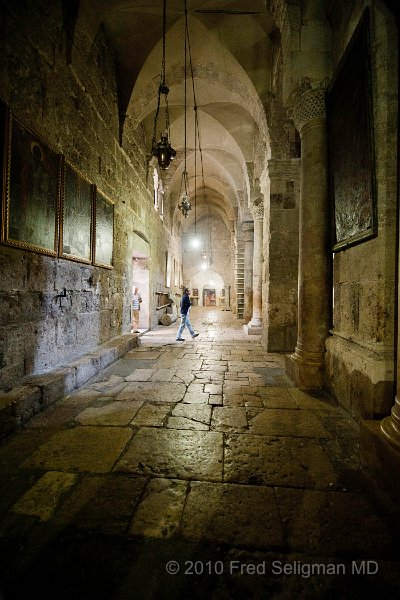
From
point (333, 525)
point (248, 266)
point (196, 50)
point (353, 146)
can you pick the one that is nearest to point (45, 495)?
point (333, 525)

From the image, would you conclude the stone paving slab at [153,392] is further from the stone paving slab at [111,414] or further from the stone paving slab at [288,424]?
the stone paving slab at [288,424]

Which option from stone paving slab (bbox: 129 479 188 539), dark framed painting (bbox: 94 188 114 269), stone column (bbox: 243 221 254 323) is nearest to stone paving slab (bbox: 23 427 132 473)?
stone paving slab (bbox: 129 479 188 539)

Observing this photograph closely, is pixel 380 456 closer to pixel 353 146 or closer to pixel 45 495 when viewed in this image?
pixel 45 495

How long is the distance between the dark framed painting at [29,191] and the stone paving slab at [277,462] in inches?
115

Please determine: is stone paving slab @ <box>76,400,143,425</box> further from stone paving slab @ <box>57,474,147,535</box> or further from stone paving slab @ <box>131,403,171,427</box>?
stone paving slab @ <box>57,474,147,535</box>

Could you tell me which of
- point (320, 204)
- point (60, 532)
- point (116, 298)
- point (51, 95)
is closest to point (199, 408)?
point (60, 532)

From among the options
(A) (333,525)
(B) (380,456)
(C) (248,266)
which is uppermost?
(C) (248,266)

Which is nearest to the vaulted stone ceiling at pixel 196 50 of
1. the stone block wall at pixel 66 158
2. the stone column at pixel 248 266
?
the stone block wall at pixel 66 158

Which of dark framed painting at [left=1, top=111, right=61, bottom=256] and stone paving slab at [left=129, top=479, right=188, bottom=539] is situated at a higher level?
dark framed painting at [left=1, top=111, right=61, bottom=256]

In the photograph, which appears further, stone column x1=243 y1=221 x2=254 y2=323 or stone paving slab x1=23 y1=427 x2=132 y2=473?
stone column x1=243 y1=221 x2=254 y2=323

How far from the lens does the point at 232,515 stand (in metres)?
1.50

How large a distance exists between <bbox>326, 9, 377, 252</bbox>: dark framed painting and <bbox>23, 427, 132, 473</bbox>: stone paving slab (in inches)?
113

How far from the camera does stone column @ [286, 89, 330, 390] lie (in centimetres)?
351

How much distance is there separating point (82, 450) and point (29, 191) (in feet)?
9.15
